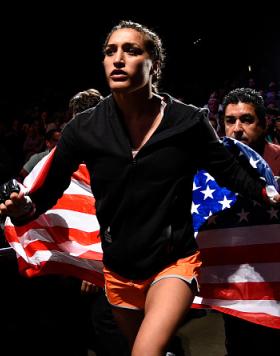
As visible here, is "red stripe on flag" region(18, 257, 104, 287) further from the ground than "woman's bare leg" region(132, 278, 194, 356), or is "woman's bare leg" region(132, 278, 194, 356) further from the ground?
"woman's bare leg" region(132, 278, 194, 356)

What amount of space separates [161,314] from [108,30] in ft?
54.5

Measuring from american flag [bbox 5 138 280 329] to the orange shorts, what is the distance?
2.60ft

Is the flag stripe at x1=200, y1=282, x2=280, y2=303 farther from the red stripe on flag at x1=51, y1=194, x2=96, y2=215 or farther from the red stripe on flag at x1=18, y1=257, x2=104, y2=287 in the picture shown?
the red stripe on flag at x1=51, y1=194, x2=96, y2=215

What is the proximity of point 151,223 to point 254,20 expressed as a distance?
61.6 ft

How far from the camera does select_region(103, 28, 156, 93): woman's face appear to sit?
7.37 ft

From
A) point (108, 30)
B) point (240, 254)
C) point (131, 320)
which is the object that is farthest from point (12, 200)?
point (108, 30)

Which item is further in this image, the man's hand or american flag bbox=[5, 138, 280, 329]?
american flag bbox=[5, 138, 280, 329]

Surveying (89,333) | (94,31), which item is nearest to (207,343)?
(89,333)

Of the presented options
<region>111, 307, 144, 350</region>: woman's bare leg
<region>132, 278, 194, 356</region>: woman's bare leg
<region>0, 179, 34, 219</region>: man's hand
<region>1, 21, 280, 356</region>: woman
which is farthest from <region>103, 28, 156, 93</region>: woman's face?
<region>111, 307, 144, 350</region>: woman's bare leg

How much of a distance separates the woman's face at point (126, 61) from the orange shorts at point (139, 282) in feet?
2.66

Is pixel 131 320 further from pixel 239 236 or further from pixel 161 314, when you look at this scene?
pixel 239 236

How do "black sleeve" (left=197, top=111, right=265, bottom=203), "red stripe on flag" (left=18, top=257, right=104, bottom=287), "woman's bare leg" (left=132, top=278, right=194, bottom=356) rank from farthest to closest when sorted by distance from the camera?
"red stripe on flag" (left=18, top=257, right=104, bottom=287), "black sleeve" (left=197, top=111, right=265, bottom=203), "woman's bare leg" (left=132, top=278, right=194, bottom=356)

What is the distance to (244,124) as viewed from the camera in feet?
10.1

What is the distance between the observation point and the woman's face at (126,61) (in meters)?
2.25
